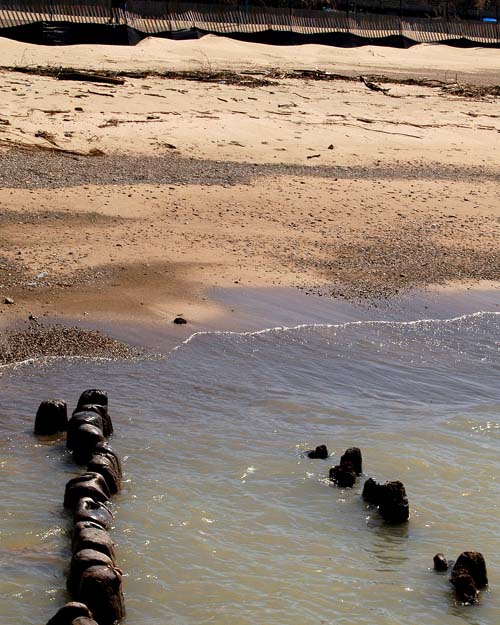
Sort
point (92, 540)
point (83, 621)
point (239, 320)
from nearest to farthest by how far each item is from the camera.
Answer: point (83, 621) → point (92, 540) → point (239, 320)

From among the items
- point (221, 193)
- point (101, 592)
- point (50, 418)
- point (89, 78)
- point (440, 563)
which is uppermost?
point (89, 78)

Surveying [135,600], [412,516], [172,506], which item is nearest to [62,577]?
[135,600]

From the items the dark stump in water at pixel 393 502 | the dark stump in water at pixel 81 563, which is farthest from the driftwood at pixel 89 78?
the dark stump in water at pixel 81 563

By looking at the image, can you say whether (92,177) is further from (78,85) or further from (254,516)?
(254,516)

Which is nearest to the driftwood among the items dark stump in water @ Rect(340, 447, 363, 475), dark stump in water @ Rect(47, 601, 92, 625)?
dark stump in water @ Rect(340, 447, 363, 475)

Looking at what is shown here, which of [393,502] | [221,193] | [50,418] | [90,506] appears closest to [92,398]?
[50,418]

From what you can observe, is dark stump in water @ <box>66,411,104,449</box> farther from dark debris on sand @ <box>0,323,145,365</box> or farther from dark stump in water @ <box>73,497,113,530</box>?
dark debris on sand @ <box>0,323,145,365</box>

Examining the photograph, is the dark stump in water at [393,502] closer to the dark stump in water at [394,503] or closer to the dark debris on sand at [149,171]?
the dark stump in water at [394,503]

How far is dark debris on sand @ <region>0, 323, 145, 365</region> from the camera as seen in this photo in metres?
7.46

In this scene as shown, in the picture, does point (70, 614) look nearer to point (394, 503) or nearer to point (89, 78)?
point (394, 503)

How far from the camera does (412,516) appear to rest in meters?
5.68

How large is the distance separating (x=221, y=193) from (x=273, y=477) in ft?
18.7

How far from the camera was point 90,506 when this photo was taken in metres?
5.18

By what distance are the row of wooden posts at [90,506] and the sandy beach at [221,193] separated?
5.81ft
